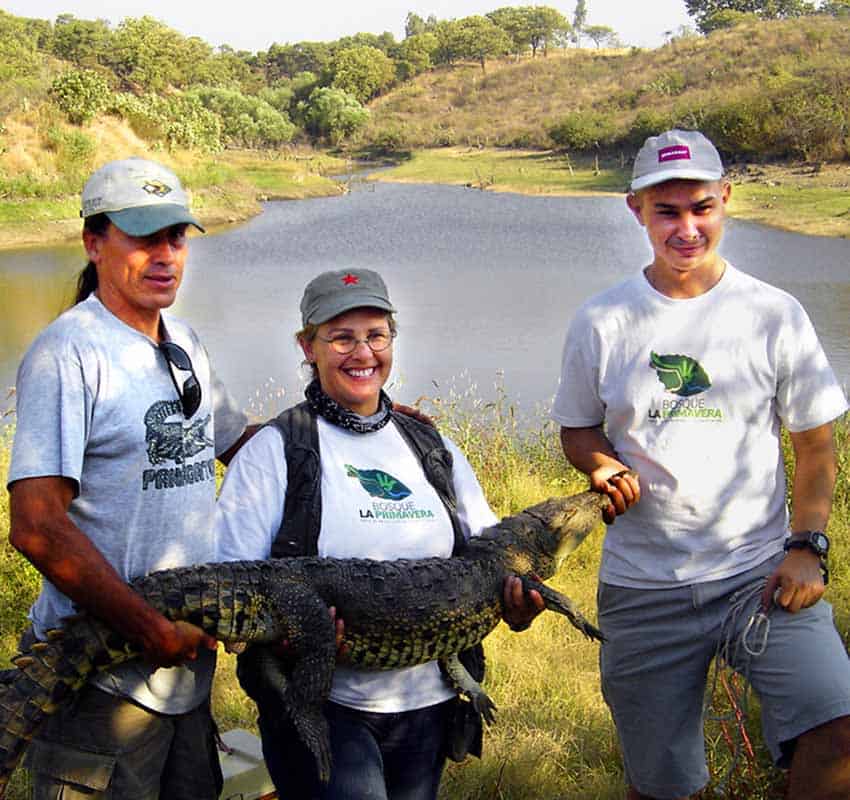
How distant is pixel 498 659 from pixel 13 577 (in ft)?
8.63

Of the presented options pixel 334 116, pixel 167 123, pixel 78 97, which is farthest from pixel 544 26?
pixel 78 97

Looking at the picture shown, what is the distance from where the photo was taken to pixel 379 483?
2.89 meters

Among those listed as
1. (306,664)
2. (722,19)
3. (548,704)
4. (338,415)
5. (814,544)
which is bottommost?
(548,704)

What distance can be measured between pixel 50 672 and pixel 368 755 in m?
0.84

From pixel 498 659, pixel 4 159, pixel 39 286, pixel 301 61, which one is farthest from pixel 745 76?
pixel 301 61

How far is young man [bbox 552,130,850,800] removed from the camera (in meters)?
3.11

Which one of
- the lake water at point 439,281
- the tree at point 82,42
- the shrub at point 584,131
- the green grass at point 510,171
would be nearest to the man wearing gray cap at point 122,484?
the lake water at point 439,281

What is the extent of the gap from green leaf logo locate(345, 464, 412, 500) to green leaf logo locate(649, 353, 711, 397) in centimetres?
87

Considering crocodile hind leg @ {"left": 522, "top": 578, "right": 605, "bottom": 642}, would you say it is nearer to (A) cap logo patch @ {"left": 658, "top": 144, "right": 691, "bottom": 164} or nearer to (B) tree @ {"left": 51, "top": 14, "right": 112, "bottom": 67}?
(A) cap logo patch @ {"left": 658, "top": 144, "right": 691, "bottom": 164}

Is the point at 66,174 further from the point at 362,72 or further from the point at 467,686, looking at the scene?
the point at 362,72

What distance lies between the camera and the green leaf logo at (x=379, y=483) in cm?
287

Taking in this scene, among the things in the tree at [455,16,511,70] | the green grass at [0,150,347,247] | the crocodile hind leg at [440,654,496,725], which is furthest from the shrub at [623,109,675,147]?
the tree at [455,16,511,70]

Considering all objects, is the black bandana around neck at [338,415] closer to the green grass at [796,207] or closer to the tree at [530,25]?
the green grass at [796,207]

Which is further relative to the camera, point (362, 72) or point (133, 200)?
point (362, 72)
